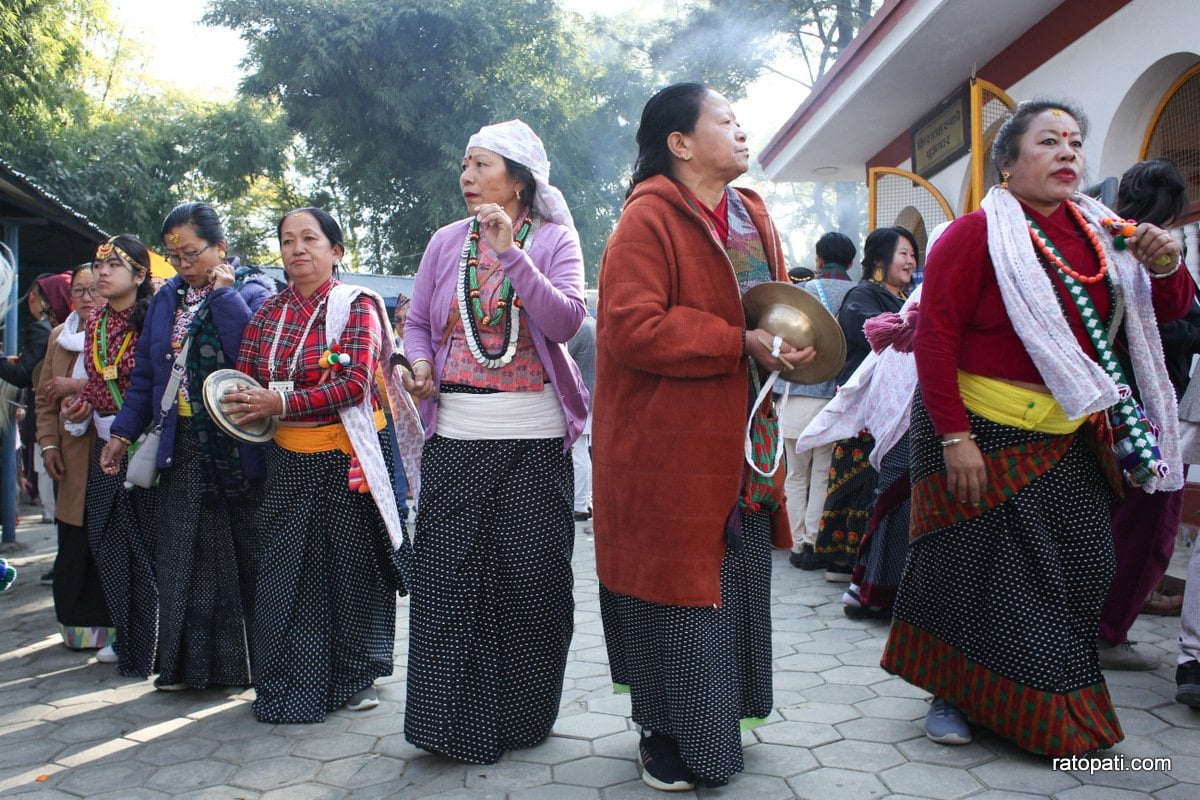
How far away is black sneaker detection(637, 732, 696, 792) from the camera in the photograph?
9.90ft

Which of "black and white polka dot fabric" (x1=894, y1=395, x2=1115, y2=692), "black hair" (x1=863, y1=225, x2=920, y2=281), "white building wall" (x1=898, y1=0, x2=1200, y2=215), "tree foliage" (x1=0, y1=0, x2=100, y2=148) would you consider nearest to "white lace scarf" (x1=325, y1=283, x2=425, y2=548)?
"black and white polka dot fabric" (x1=894, y1=395, x2=1115, y2=692)

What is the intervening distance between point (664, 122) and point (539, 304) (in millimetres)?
676

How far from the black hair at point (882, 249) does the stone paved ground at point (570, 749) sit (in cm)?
218

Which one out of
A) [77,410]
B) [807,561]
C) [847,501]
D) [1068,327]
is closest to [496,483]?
[1068,327]

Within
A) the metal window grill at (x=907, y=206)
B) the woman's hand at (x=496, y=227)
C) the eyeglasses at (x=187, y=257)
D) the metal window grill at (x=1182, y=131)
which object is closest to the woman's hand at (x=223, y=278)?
the eyeglasses at (x=187, y=257)

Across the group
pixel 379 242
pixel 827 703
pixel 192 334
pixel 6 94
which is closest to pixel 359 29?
pixel 379 242

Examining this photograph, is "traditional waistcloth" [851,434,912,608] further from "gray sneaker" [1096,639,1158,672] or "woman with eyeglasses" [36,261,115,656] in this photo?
"woman with eyeglasses" [36,261,115,656]

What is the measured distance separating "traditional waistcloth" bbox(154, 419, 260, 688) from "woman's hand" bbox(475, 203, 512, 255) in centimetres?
181

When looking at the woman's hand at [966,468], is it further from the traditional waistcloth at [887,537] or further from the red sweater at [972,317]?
the traditional waistcloth at [887,537]

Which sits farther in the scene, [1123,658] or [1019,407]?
[1123,658]

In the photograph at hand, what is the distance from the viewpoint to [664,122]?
10.1 feet

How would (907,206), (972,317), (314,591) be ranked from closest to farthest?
(972,317), (314,591), (907,206)

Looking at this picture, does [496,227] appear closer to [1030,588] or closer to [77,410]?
[1030,588]

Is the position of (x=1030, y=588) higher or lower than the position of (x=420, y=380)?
lower
